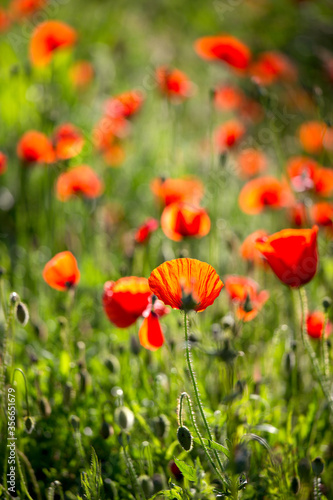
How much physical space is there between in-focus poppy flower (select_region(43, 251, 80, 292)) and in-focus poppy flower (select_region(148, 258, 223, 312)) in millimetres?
473

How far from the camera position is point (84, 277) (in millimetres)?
2451

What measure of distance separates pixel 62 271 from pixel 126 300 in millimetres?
240

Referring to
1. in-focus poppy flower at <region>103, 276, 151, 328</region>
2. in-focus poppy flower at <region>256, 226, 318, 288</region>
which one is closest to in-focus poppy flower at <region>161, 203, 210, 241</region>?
in-focus poppy flower at <region>103, 276, 151, 328</region>

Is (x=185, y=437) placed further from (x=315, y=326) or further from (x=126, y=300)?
(x=315, y=326)

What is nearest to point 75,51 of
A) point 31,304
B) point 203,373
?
point 31,304

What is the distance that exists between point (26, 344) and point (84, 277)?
508 mm

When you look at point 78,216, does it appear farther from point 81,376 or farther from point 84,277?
point 81,376

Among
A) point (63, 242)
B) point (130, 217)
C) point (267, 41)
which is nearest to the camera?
point (63, 242)

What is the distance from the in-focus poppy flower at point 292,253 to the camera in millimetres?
1218

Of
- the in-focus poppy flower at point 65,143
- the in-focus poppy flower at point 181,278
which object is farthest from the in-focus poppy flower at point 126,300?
the in-focus poppy flower at point 65,143

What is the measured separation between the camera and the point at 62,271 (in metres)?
1.51

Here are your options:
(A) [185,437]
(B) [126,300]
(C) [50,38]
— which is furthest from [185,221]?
(C) [50,38]

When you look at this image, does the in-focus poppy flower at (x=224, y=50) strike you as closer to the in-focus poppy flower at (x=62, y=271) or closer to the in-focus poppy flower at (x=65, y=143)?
the in-focus poppy flower at (x=65, y=143)

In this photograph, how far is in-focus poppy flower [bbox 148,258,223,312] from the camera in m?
1.08
